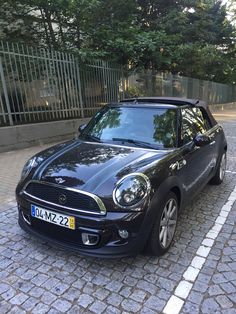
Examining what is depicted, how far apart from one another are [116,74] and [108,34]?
5.30 ft

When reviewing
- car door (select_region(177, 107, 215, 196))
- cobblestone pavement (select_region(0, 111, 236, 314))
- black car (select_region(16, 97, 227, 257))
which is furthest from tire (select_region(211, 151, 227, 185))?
cobblestone pavement (select_region(0, 111, 236, 314))

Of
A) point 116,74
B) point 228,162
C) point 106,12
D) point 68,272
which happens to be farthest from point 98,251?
point 106,12

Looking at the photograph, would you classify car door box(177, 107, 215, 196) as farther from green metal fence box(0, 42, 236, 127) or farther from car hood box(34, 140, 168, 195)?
green metal fence box(0, 42, 236, 127)

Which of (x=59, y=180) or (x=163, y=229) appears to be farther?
(x=163, y=229)

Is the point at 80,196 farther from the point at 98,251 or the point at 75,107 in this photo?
the point at 75,107

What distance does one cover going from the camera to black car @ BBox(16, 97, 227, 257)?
2.68m

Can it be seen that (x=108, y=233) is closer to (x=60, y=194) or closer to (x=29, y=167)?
(x=60, y=194)

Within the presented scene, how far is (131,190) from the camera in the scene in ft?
8.91

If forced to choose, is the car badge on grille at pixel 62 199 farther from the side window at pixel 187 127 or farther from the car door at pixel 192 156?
the side window at pixel 187 127

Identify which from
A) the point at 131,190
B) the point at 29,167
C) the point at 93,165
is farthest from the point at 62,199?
the point at 29,167

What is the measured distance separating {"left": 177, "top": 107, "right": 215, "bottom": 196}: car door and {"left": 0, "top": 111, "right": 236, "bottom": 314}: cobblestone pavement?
617 mm

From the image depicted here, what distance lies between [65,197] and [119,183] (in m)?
0.52

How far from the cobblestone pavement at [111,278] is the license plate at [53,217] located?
1.52ft

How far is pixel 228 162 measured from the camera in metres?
6.97
